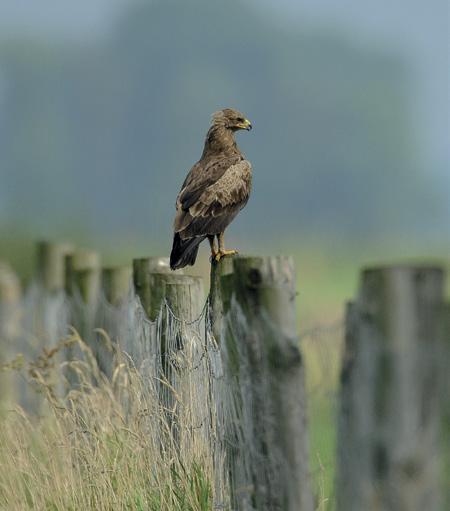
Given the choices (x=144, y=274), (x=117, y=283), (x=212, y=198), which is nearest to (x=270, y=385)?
(x=144, y=274)

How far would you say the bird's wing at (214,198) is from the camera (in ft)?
28.8

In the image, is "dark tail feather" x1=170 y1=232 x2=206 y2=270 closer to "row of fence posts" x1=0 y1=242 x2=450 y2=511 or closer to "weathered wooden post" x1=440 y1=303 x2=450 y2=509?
"row of fence posts" x1=0 y1=242 x2=450 y2=511

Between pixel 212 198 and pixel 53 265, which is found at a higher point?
pixel 212 198

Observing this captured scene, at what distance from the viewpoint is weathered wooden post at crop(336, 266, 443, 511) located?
3668mm

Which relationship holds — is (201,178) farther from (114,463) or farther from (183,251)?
(114,463)

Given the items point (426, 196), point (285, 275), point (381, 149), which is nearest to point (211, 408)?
point (285, 275)

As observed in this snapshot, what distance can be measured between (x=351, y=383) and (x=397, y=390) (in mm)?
221

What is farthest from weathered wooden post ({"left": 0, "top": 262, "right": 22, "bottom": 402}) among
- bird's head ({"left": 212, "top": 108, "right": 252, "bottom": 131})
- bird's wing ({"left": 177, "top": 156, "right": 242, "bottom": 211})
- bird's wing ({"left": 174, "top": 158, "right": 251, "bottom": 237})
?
bird's wing ({"left": 174, "top": 158, "right": 251, "bottom": 237})

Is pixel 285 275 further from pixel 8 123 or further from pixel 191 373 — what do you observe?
pixel 8 123

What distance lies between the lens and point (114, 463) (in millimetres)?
6176

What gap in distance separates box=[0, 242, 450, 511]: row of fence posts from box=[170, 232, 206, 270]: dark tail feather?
5.36ft

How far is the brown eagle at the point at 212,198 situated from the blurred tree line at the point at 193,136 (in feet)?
366

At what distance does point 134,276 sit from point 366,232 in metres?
135

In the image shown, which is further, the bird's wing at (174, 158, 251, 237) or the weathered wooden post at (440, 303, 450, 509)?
the bird's wing at (174, 158, 251, 237)
